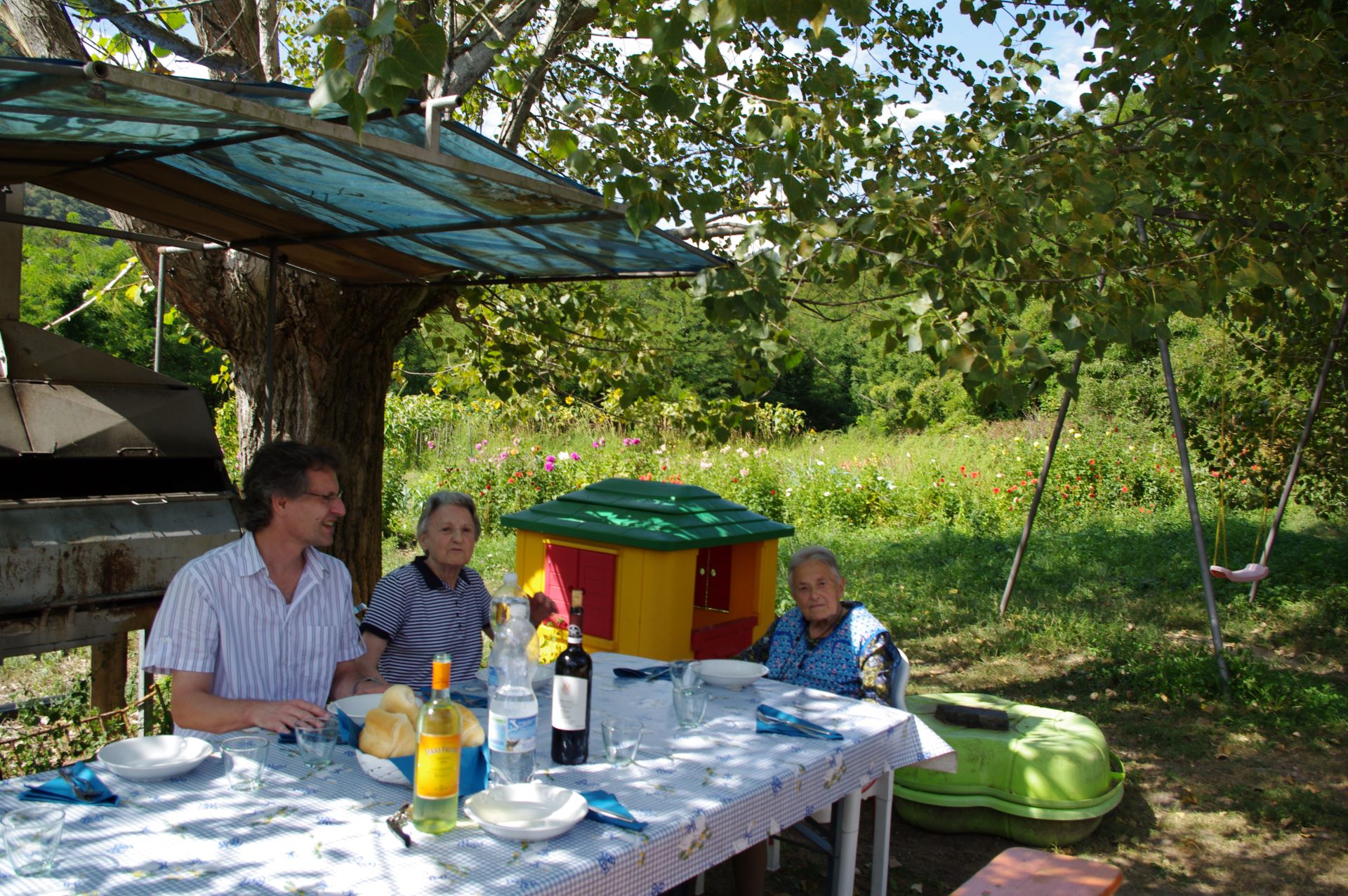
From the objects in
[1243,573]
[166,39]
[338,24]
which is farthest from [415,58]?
[1243,573]

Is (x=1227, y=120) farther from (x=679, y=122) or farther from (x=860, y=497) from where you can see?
(x=860, y=497)

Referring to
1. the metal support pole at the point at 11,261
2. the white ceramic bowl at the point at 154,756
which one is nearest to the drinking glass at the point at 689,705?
the white ceramic bowl at the point at 154,756

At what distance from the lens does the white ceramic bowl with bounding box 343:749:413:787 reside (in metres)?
2.13

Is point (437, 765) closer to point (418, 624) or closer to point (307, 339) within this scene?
point (418, 624)

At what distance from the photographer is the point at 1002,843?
4160mm

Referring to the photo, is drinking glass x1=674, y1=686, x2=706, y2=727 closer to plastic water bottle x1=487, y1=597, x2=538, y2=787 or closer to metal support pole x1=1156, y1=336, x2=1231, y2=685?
plastic water bottle x1=487, y1=597, x2=538, y2=787

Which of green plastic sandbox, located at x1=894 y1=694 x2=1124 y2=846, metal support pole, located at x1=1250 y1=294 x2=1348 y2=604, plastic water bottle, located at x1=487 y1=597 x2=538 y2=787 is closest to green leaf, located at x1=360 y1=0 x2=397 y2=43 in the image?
plastic water bottle, located at x1=487 y1=597 x2=538 y2=787

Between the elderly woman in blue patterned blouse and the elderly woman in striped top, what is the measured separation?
86 cm

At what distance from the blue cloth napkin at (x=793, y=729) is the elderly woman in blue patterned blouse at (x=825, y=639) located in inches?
26.7

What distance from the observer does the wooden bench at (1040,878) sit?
8.78 ft

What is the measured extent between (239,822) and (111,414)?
9.65ft

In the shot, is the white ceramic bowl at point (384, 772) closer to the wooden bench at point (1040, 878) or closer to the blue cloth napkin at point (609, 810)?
the blue cloth napkin at point (609, 810)

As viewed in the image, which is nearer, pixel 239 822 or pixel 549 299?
pixel 239 822

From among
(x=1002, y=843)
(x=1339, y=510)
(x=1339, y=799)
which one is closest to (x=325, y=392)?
(x=1002, y=843)
